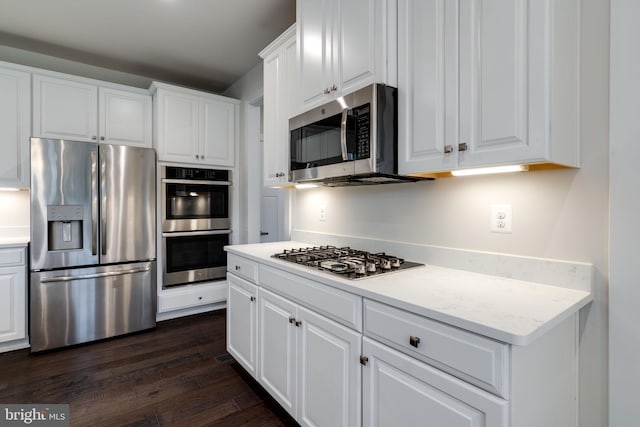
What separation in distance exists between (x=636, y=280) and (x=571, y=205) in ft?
1.02

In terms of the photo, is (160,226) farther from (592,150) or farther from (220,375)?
(592,150)

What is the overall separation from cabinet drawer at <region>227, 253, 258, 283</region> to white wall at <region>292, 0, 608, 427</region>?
100cm

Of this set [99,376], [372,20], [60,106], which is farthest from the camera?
[60,106]

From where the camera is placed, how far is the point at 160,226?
10.5 ft

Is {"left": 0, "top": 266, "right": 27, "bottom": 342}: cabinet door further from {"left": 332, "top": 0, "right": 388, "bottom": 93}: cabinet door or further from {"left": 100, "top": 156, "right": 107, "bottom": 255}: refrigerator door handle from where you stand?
{"left": 332, "top": 0, "right": 388, "bottom": 93}: cabinet door

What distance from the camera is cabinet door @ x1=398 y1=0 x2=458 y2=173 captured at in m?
1.28

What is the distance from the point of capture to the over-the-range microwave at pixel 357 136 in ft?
4.83

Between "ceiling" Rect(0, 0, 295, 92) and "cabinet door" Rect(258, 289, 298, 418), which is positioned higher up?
"ceiling" Rect(0, 0, 295, 92)

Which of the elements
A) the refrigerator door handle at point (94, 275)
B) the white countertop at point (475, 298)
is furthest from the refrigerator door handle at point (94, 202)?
the white countertop at point (475, 298)

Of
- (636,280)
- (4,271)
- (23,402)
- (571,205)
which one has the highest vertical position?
(571,205)

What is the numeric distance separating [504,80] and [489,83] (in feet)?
0.17

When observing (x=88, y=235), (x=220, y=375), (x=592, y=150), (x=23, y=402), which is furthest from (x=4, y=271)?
(x=592, y=150)

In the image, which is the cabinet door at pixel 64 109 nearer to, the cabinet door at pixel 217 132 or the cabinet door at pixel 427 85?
the cabinet door at pixel 217 132

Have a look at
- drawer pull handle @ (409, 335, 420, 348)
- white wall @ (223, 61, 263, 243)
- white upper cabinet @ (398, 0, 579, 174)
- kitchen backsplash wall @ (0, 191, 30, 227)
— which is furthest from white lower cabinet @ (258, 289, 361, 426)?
kitchen backsplash wall @ (0, 191, 30, 227)
